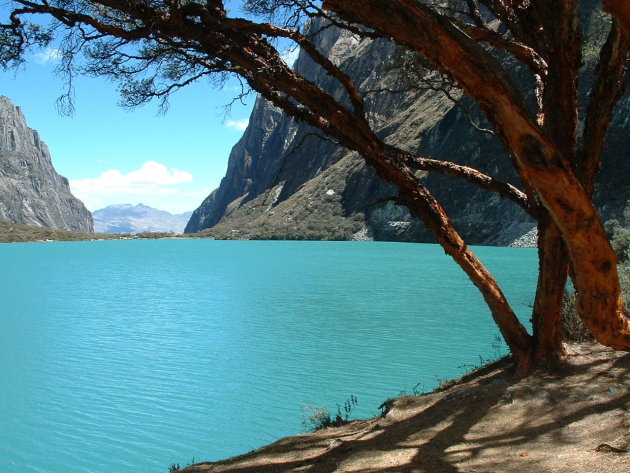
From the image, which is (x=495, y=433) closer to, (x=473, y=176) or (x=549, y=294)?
(x=549, y=294)

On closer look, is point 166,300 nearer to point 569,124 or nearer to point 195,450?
point 195,450

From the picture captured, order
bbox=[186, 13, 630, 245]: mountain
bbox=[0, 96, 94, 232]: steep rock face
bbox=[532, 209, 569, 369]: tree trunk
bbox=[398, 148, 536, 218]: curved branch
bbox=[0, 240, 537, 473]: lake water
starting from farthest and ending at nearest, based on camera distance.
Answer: bbox=[0, 96, 94, 232]: steep rock face < bbox=[186, 13, 630, 245]: mountain < bbox=[0, 240, 537, 473]: lake water < bbox=[398, 148, 536, 218]: curved branch < bbox=[532, 209, 569, 369]: tree trunk

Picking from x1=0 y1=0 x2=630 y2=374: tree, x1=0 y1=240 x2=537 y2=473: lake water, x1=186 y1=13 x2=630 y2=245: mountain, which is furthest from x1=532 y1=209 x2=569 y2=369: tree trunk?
x1=186 y1=13 x2=630 y2=245: mountain

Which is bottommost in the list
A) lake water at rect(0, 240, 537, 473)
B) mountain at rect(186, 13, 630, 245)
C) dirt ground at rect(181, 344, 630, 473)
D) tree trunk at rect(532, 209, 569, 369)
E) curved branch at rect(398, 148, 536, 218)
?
lake water at rect(0, 240, 537, 473)

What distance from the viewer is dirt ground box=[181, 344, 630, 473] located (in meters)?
3.23

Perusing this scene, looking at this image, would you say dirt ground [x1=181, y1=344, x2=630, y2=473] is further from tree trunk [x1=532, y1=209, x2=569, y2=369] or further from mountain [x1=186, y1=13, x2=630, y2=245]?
mountain [x1=186, y1=13, x2=630, y2=245]

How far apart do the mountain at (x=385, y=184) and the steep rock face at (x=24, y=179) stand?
7227 cm

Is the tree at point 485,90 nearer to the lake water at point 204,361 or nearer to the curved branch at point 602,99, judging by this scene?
the curved branch at point 602,99

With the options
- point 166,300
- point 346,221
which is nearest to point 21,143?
point 346,221

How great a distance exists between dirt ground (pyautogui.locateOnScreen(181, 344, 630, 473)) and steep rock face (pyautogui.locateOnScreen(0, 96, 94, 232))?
568ft

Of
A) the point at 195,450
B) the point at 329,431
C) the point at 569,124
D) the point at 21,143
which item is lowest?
the point at 195,450

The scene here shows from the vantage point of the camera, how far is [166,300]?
22.6 meters

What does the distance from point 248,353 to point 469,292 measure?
38.5 ft

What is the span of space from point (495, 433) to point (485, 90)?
245 cm
